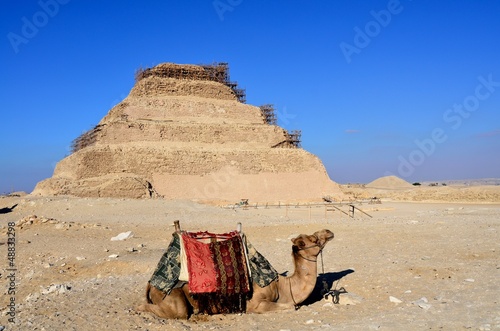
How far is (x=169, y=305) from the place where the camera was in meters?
5.74

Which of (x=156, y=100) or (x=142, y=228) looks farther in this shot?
(x=156, y=100)

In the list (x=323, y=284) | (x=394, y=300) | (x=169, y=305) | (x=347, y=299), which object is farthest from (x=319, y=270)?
(x=169, y=305)

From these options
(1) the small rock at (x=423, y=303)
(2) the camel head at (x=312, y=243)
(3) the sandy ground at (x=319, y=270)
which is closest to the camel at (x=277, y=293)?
(2) the camel head at (x=312, y=243)

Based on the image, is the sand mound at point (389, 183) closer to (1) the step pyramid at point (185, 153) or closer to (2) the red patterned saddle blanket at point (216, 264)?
(1) the step pyramid at point (185, 153)

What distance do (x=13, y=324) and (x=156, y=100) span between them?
42.5 meters

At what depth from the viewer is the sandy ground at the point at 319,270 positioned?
17.8ft

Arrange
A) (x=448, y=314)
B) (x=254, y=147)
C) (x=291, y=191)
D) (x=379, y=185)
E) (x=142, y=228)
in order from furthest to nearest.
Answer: (x=379, y=185)
(x=254, y=147)
(x=291, y=191)
(x=142, y=228)
(x=448, y=314)

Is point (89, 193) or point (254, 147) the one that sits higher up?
point (254, 147)

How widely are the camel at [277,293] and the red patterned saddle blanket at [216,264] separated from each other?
211mm

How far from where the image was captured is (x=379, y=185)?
75.6 meters

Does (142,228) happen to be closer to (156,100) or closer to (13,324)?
(13,324)

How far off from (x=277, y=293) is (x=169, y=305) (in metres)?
1.47

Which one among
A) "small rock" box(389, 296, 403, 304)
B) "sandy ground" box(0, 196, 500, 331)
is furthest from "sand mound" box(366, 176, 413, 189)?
"small rock" box(389, 296, 403, 304)

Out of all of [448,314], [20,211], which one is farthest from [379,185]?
[448,314]
